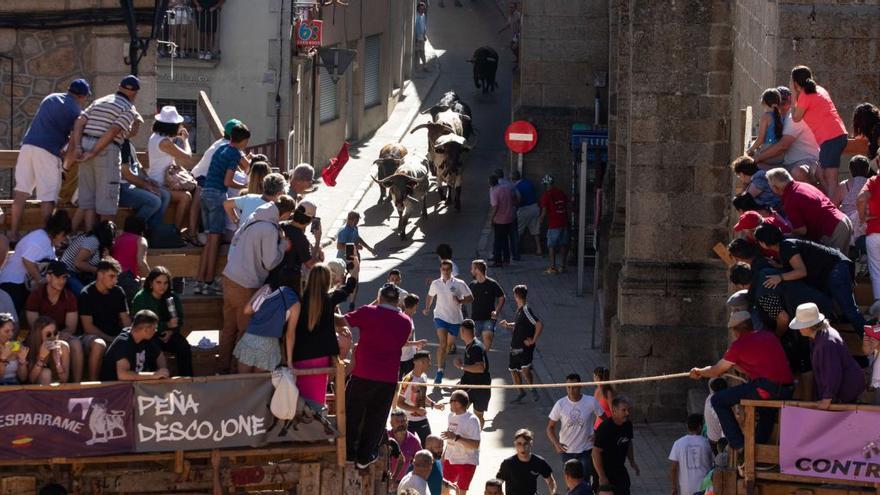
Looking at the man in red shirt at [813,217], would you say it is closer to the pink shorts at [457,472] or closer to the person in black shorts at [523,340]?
the pink shorts at [457,472]

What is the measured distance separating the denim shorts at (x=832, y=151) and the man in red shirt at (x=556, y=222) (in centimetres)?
1495

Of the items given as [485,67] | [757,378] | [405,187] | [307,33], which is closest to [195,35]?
[307,33]

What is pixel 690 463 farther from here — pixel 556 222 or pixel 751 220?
pixel 556 222

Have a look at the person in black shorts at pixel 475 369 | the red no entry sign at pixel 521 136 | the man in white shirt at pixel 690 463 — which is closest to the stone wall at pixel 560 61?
the red no entry sign at pixel 521 136

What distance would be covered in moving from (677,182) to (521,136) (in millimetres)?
9710

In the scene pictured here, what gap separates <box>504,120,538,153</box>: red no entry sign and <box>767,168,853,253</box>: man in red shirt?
649 inches

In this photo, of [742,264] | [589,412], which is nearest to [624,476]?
[589,412]

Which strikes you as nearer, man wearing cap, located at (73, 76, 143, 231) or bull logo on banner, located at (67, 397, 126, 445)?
bull logo on banner, located at (67, 397, 126, 445)

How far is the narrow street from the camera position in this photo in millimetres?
21594

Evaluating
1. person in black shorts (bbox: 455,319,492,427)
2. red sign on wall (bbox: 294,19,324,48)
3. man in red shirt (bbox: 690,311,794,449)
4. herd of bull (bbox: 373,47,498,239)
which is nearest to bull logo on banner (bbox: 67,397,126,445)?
A: man in red shirt (bbox: 690,311,794,449)

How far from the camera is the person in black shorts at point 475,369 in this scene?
2075 centimetres

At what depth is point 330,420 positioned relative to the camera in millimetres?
14578

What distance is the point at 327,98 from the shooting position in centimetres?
4084

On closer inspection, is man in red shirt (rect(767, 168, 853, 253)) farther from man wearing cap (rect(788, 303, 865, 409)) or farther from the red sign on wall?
the red sign on wall
